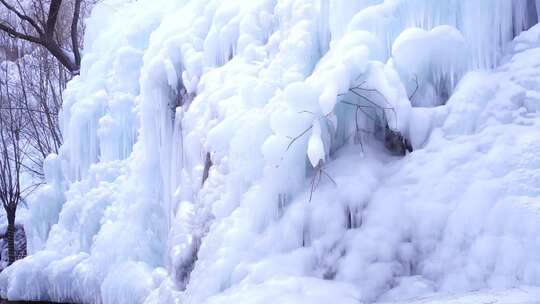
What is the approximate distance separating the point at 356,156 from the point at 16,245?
9.33 m

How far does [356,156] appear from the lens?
325cm

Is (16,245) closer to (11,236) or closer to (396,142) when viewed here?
(11,236)

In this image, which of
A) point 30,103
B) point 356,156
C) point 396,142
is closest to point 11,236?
point 30,103

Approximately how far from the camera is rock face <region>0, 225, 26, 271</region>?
416 inches

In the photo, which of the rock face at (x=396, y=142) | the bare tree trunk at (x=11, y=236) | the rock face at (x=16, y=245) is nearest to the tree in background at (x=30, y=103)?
the bare tree trunk at (x=11, y=236)

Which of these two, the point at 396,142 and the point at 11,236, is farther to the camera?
the point at 11,236

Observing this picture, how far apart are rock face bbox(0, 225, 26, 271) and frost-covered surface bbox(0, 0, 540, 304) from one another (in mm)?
6923

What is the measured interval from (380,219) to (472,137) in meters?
0.63

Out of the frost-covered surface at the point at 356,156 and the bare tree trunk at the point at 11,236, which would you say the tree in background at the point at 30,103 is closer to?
the bare tree trunk at the point at 11,236

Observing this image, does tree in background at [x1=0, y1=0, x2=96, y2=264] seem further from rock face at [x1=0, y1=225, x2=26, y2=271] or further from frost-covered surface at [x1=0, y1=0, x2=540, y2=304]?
frost-covered surface at [x1=0, y1=0, x2=540, y2=304]

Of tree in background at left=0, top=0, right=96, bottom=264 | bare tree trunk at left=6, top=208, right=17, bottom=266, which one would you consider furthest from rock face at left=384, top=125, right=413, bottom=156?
bare tree trunk at left=6, top=208, right=17, bottom=266

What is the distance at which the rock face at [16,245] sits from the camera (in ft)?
34.7

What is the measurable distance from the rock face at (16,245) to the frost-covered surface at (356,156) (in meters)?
6.92

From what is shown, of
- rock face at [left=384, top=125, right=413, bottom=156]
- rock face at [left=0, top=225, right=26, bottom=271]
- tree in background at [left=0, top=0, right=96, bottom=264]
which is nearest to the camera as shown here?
rock face at [left=384, top=125, right=413, bottom=156]
